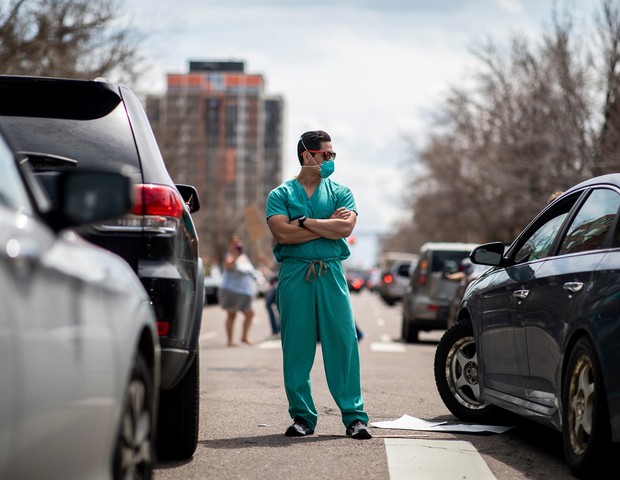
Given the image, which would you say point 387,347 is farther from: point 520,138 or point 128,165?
point 520,138

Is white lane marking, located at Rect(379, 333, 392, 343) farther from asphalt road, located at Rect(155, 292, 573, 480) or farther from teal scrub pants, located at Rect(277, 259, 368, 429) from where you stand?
teal scrub pants, located at Rect(277, 259, 368, 429)

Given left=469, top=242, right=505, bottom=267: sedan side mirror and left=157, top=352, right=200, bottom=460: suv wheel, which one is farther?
left=469, top=242, right=505, bottom=267: sedan side mirror

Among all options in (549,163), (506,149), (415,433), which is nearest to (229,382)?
(415,433)

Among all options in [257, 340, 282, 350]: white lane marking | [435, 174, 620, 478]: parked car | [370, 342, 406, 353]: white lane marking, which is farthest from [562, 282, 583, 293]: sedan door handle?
[257, 340, 282, 350]: white lane marking

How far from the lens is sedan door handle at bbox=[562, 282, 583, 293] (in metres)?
6.27

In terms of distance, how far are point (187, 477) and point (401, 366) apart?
30.3 ft

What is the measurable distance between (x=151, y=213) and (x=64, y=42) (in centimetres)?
3039

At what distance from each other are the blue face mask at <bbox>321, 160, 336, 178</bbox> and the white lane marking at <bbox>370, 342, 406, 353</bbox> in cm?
1163

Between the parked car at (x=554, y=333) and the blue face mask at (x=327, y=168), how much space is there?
3.55 ft

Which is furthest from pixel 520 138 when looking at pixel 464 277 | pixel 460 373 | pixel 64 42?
pixel 460 373

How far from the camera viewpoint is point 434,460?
22.7 feet

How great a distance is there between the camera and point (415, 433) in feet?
26.7

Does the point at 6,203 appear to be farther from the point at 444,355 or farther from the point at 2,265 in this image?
the point at 444,355

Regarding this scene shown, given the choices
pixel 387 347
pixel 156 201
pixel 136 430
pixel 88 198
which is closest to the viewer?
pixel 88 198
